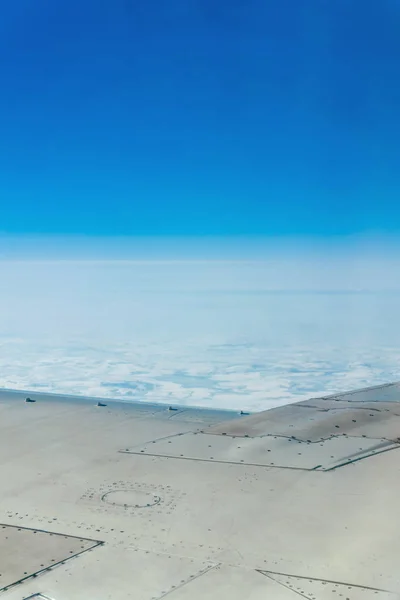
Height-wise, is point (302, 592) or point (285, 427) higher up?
point (285, 427)

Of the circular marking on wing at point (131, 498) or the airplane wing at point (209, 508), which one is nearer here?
the airplane wing at point (209, 508)

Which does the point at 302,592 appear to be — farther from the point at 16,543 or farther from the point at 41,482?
the point at 41,482

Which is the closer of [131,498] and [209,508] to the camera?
[209,508]

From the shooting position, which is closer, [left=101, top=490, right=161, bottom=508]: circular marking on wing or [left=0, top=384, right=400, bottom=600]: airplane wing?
[left=0, top=384, right=400, bottom=600]: airplane wing

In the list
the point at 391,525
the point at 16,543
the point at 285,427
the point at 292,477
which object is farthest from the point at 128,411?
the point at 391,525
